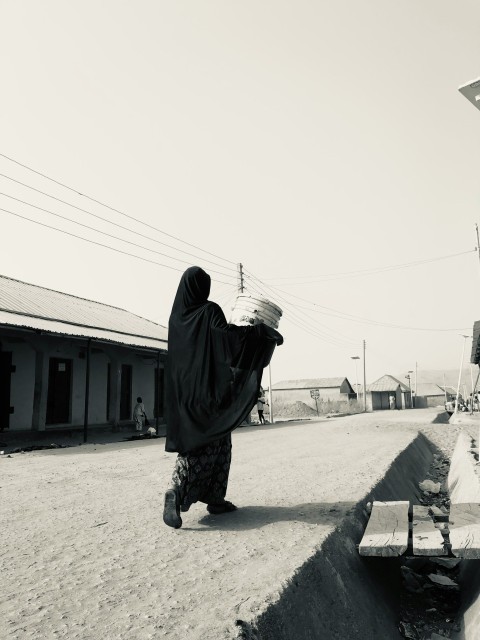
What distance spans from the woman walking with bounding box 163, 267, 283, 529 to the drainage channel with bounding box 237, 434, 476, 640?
1019 mm

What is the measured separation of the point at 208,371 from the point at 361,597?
1.74 metres

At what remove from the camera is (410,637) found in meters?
3.29

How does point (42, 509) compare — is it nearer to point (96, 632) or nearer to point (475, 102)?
point (96, 632)

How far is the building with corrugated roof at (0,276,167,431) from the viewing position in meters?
13.6

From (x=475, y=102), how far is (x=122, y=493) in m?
5.78

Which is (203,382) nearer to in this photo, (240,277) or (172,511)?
(172,511)

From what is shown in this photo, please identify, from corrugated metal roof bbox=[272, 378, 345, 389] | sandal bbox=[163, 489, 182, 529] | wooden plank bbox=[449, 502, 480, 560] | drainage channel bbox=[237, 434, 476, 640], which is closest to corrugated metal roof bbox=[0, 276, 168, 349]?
sandal bbox=[163, 489, 182, 529]

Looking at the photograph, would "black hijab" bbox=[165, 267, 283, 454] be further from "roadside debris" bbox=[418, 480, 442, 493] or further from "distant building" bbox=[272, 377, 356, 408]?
"distant building" bbox=[272, 377, 356, 408]

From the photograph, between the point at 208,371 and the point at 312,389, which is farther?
the point at 312,389

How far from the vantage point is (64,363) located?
15.8 m

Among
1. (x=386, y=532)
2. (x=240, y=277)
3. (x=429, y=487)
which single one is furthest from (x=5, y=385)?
(x=240, y=277)

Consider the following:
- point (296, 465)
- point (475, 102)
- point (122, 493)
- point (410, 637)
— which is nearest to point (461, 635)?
point (410, 637)

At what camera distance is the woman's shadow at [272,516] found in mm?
3607

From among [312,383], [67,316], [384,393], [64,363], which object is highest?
[67,316]
